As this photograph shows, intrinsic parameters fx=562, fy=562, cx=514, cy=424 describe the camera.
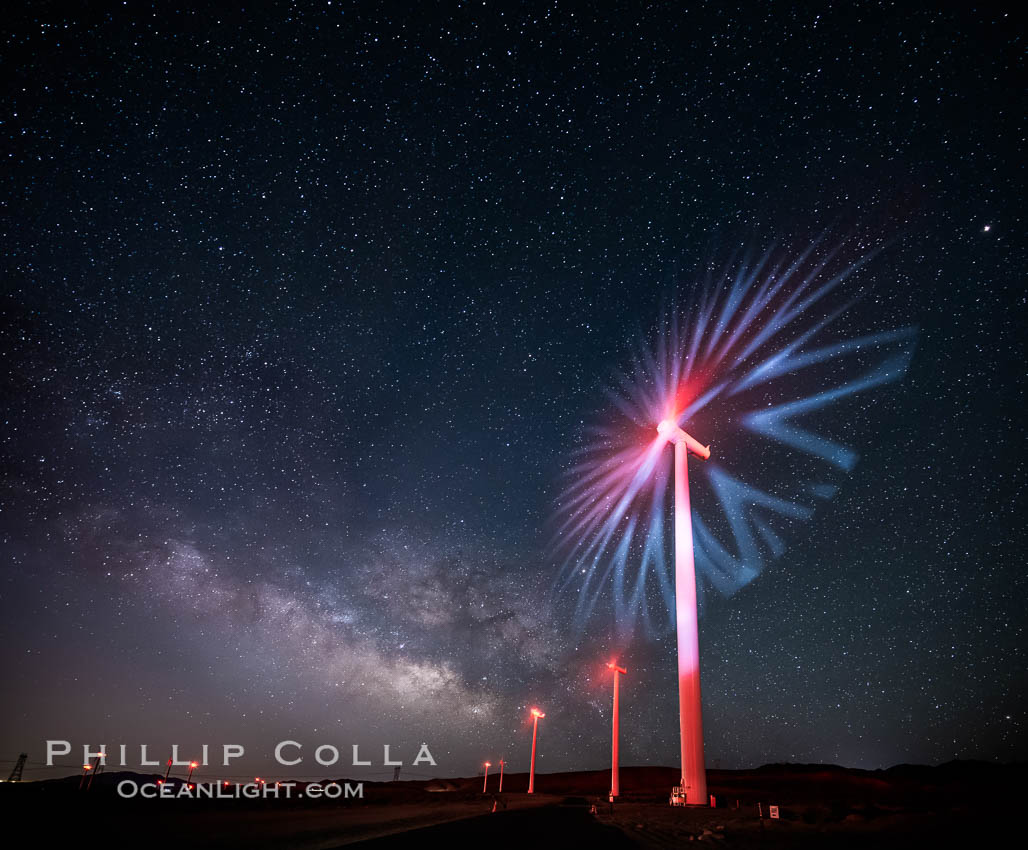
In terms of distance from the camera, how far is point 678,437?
39562 mm

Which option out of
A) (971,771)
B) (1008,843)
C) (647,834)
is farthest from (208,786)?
(971,771)

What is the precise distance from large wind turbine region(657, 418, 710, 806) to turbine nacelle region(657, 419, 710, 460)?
3.64 metres

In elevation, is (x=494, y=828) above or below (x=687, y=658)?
below

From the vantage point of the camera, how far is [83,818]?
78.4 feet

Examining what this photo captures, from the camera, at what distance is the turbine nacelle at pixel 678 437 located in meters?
39.7

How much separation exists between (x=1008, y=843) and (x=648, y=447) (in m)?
29.8

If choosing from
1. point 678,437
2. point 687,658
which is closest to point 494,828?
point 687,658

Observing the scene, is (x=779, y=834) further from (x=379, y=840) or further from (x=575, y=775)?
(x=575, y=775)

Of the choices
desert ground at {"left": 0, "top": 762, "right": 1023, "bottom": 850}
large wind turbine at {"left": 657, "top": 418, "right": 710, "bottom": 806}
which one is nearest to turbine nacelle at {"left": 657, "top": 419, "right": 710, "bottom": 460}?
large wind turbine at {"left": 657, "top": 418, "right": 710, "bottom": 806}

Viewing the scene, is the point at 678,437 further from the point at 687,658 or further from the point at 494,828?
the point at 494,828

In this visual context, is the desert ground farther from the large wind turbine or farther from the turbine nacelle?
the turbine nacelle

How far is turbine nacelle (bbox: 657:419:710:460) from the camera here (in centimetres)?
3972

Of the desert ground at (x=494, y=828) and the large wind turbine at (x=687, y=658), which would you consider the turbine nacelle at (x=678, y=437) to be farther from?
the desert ground at (x=494, y=828)

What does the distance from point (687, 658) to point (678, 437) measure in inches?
587
